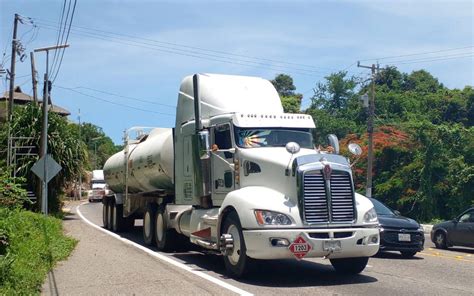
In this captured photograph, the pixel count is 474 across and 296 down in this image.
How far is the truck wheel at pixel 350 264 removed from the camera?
10523 millimetres

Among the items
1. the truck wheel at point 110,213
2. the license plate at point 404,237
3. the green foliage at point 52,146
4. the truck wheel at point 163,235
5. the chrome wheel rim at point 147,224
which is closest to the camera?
the license plate at point 404,237

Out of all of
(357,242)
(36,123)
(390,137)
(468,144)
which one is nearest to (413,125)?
(390,137)

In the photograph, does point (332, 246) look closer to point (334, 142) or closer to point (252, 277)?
point (252, 277)

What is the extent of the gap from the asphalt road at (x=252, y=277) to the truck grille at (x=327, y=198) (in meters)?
1.14

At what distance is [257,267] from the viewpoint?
985 cm

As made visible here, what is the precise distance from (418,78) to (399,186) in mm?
38864

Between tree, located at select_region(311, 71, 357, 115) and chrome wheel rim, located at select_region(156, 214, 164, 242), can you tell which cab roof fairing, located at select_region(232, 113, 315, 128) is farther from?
tree, located at select_region(311, 71, 357, 115)

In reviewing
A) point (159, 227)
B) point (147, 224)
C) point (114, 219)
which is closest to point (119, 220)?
point (114, 219)

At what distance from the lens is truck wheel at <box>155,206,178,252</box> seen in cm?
1428

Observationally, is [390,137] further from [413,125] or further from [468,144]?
[468,144]

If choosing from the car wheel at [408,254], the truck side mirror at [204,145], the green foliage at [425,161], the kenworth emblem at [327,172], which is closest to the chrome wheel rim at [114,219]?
the truck side mirror at [204,145]

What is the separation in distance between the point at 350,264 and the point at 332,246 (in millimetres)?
1407

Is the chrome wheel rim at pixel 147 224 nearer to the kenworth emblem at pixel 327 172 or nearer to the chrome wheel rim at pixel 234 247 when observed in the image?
the chrome wheel rim at pixel 234 247

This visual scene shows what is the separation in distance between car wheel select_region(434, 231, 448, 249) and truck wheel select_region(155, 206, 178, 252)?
845 centimetres
